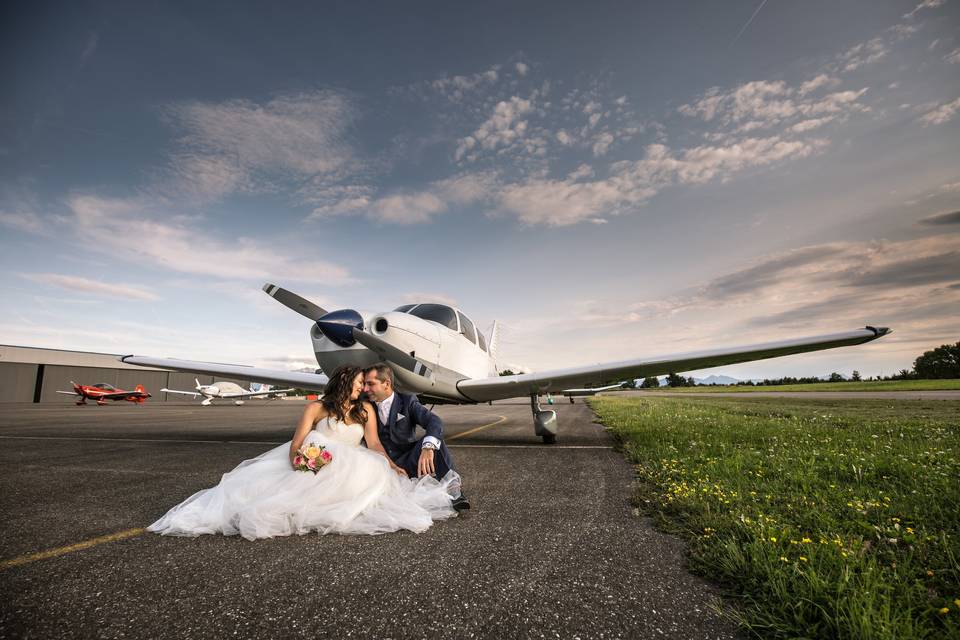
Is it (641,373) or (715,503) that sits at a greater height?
(641,373)

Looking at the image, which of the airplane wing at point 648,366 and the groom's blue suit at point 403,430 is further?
the airplane wing at point 648,366

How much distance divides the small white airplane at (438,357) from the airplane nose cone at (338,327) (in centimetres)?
1

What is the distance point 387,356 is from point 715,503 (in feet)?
15.1

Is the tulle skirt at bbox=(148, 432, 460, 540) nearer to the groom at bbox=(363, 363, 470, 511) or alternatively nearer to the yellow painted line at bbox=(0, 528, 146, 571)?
the yellow painted line at bbox=(0, 528, 146, 571)

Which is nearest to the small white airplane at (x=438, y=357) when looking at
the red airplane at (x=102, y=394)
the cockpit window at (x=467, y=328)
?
the cockpit window at (x=467, y=328)

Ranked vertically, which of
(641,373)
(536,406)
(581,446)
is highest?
(641,373)

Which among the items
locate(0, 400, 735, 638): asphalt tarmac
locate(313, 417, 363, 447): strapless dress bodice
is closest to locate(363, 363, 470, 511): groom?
locate(313, 417, 363, 447): strapless dress bodice

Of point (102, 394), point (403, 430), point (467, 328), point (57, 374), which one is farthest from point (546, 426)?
point (57, 374)

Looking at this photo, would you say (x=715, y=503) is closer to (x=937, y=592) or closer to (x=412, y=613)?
(x=937, y=592)

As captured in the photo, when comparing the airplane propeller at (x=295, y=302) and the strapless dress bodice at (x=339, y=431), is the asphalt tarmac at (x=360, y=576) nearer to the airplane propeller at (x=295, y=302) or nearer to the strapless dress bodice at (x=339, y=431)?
the strapless dress bodice at (x=339, y=431)

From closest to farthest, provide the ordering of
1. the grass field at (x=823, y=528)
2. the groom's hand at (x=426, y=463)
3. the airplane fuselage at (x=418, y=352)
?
the grass field at (x=823, y=528) < the groom's hand at (x=426, y=463) < the airplane fuselage at (x=418, y=352)

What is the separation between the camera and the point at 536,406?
8422 millimetres

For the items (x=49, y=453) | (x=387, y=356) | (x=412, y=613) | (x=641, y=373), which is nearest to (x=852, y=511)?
(x=412, y=613)

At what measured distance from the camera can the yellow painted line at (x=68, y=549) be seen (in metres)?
2.24
